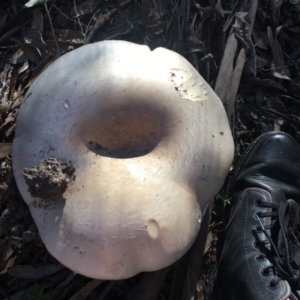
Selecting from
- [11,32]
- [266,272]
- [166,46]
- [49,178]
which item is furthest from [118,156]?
[11,32]

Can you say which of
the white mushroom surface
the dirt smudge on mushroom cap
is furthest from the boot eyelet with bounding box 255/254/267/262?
the dirt smudge on mushroom cap

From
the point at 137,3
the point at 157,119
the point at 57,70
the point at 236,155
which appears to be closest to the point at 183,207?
the point at 157,119

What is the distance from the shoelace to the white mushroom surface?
597 mm

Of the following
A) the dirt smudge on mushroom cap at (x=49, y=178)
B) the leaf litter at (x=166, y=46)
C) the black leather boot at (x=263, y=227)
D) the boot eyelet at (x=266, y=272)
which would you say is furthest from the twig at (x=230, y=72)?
the dirt smudge on mushroom cap at (x=49, y=178)

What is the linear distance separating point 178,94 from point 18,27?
3.73 ft

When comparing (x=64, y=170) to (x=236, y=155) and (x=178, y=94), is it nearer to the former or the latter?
(x=178, y=94)

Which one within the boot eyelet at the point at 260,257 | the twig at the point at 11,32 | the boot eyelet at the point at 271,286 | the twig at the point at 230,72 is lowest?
the boot eyelet at the point at 271,286

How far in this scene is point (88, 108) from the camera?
152 centimetres

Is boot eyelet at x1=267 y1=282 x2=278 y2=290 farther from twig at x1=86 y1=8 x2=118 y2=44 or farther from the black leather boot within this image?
twig at x1=86 y1=8 x2=118 y2=44

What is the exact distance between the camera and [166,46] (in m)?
2.19

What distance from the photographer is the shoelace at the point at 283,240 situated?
197 centimetres

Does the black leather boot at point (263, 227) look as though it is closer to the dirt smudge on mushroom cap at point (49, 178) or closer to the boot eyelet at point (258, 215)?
the boot eyelet at point (258, 215)

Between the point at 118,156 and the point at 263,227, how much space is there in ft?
2.94

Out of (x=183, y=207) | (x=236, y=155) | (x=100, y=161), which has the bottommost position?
(x=236, y=155)
